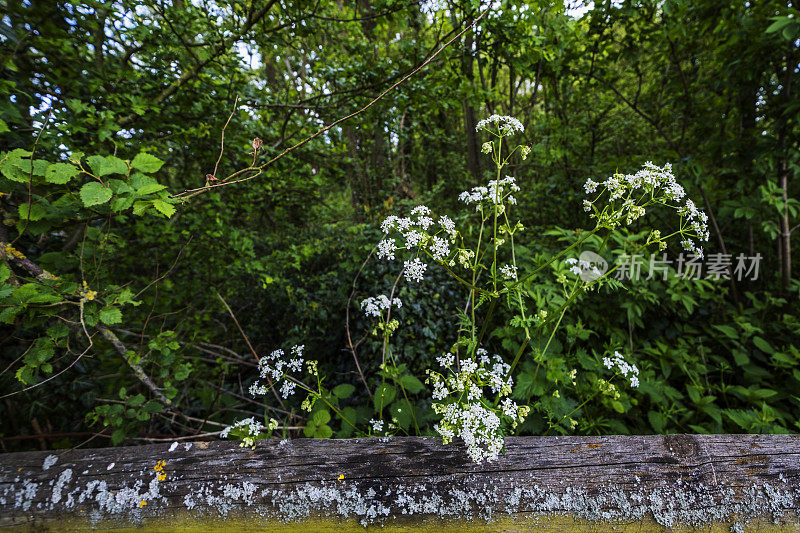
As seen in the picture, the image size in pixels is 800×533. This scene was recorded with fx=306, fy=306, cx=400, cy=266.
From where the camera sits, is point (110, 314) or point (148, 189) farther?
point (110, 314)

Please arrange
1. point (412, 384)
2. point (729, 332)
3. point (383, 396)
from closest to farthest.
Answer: point (383, 396), point (412, 384), point (729, 332)

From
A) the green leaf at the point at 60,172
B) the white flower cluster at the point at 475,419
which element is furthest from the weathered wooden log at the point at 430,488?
the green leaf at the point at 60,172

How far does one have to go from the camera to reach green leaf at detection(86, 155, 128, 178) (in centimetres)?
110

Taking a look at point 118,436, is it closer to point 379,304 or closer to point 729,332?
point 379,304

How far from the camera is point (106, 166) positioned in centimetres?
112

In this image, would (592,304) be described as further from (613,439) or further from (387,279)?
(387,279)

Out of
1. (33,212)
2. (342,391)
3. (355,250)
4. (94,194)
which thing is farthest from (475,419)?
(355,250)

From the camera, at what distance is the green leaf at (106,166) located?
1097mm

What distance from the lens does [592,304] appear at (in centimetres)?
272

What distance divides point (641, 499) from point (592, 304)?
183 cm

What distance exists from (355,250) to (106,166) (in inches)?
94.9

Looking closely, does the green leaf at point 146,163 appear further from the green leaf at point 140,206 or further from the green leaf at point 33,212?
the green leaf at point 33,212

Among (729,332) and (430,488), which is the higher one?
(729,332)

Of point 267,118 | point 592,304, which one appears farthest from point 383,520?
point 267,118
